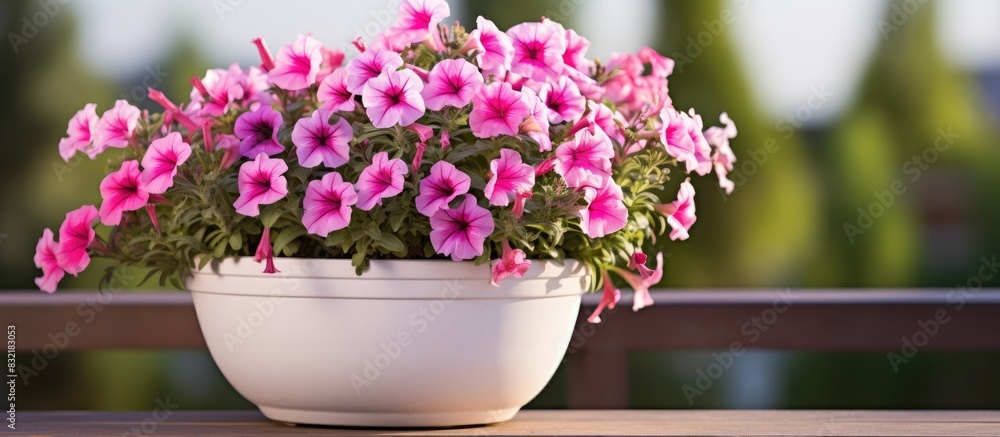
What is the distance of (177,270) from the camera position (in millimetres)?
867

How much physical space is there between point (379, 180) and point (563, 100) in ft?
0.58

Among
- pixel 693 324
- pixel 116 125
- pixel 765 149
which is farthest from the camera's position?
pixel 765 149

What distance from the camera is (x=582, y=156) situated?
2.42 feet

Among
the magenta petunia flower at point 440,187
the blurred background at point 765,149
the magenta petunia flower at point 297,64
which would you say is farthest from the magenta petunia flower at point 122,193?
the blurred background at point 765,149

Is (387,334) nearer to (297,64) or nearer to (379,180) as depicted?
(379,180)

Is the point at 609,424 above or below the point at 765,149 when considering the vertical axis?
above

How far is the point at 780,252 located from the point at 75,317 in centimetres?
166

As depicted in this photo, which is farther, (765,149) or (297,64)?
(765,149)

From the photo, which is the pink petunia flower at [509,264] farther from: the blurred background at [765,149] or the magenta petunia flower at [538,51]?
the blurred background at [765,149]

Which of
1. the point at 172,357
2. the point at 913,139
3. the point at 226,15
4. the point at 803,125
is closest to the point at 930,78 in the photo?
the point at 913,139

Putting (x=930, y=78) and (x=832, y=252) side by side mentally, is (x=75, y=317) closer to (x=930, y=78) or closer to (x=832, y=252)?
(x=832, y=252)

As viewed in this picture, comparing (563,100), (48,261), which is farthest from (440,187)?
(48,261)

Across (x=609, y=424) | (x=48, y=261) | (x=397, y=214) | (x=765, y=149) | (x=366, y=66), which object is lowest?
(x=765, y=149)

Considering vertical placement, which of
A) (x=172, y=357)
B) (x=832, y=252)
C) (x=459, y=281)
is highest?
(x=459, y=281)
